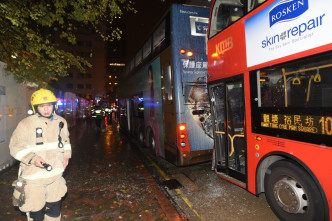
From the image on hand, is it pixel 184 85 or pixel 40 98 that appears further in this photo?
pixel 184 85

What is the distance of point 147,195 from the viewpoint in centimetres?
471

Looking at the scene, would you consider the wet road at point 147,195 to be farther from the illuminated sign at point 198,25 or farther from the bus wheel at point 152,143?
the illuminated sign at point 198,25

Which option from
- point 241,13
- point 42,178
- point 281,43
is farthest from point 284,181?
point 42,178

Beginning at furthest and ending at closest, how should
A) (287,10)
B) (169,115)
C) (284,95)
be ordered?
(169,115) → (284,95) → (287,10)

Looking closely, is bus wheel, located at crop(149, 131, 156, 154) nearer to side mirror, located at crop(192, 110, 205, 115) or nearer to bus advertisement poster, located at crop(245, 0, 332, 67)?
side mirror, located at crop(192, 110, 205, 115)

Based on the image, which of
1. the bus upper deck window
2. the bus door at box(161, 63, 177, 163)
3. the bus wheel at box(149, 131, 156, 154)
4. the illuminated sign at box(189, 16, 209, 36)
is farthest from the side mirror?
the bus wheel at box(149, 131, 156, 154)

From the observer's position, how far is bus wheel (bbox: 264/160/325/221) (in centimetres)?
279

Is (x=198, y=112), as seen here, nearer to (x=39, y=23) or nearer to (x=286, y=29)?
(x=286, y=29)

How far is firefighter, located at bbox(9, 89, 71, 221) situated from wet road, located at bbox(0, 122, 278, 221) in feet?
3.51

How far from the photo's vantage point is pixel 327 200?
263cm

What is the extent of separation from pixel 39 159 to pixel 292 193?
3724 mm

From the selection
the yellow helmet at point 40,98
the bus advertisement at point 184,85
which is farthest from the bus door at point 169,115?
the yellow helmet at point 40,98

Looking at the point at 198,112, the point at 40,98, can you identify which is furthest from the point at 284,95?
the point at 40,98

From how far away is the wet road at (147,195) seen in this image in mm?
3838
